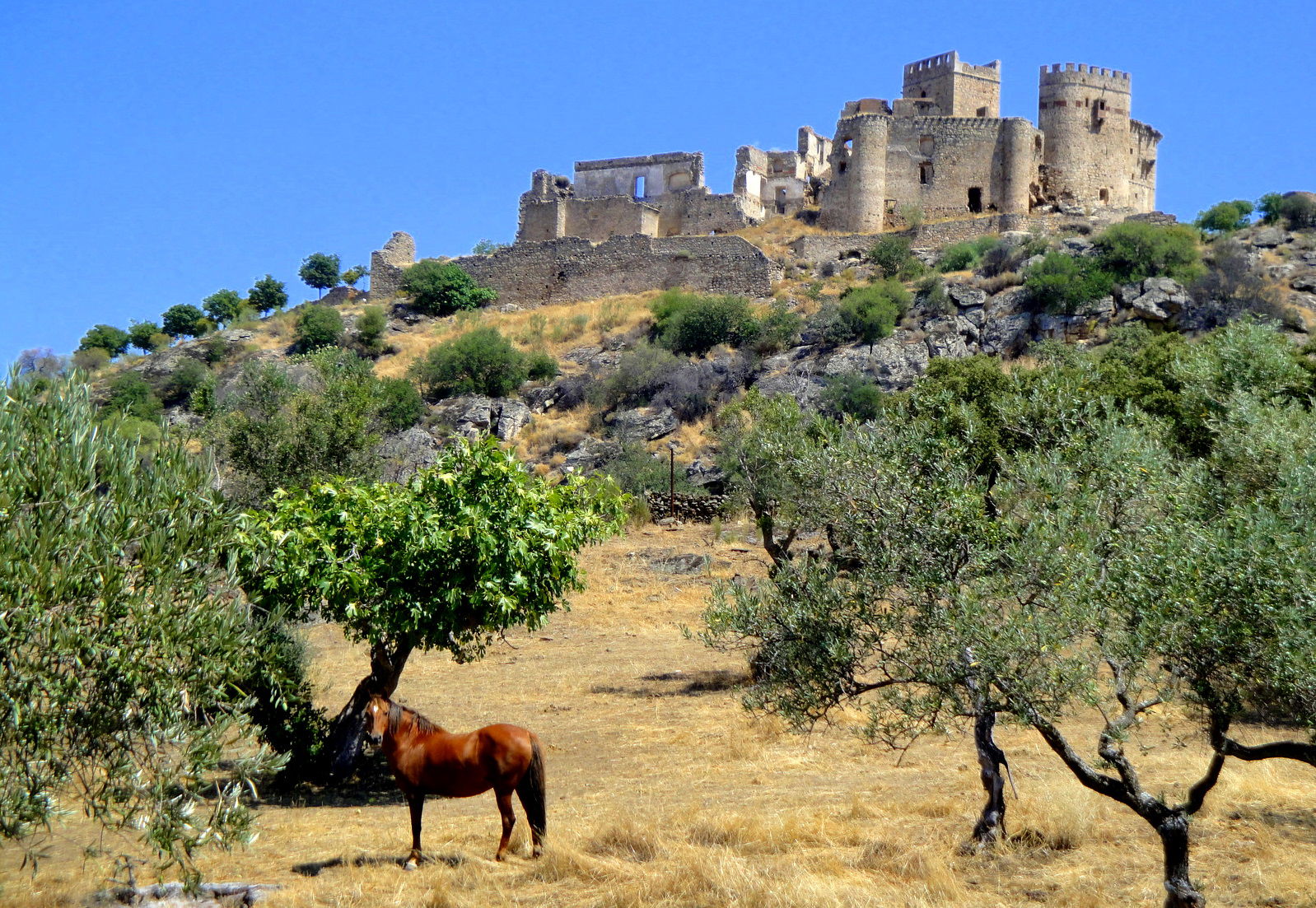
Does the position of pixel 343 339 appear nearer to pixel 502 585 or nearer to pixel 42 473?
pixel 502 585

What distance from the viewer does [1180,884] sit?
7996 mm

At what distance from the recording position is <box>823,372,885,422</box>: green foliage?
35625 millimetres

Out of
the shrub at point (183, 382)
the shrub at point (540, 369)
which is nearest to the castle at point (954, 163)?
the shrub at point (540, 369)

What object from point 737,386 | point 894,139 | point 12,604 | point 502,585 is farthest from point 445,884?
point 894,139

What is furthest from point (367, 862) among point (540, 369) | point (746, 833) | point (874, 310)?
point (540, 369)

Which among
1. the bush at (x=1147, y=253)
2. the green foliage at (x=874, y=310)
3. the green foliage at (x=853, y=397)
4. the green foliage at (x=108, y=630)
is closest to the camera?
the green foliage at (x=108, y=630)

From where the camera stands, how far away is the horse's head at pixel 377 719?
9.38 meters

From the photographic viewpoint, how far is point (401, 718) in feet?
31.6

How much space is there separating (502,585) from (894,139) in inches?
1658

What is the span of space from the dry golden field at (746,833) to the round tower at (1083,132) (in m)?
39.3

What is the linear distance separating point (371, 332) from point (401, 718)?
40.7 metres

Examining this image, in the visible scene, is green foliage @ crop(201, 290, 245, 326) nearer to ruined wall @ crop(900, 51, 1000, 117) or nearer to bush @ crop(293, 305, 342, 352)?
bush @ crop(293, 305, 342, 352)

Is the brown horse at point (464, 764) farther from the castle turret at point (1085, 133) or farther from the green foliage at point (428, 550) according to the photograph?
the castle turret at point (1085, 133)

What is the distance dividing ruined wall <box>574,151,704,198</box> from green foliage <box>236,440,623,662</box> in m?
43.0
